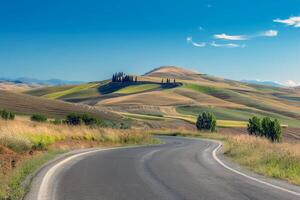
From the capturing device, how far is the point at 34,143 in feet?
71.4

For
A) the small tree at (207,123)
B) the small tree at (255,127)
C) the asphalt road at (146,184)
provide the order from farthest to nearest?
the small tree at (207,123) → the small tree at (255,127) → the asphalt road at (146,184)

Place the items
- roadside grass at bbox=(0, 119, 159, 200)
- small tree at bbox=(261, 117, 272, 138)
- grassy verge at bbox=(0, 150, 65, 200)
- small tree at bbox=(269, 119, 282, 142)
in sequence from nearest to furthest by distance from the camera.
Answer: grassy verge at bbox=(0, 150, 65, 200) → roadside grass at bbox=(0, 119, 159, 200) → small tree at bbox=(269, 119, 282, 142) → small tree at bbox=(261, 117, 272, 138)

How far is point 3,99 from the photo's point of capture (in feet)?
267

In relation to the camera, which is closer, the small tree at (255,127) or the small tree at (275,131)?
the small tree at (275,131)

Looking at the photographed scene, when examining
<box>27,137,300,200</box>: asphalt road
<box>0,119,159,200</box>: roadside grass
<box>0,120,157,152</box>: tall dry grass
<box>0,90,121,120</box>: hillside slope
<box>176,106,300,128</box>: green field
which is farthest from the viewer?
<box>176,106,300,128</box>: green field

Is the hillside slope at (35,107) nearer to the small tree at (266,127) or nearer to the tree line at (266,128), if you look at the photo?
the tree line at (266,128)

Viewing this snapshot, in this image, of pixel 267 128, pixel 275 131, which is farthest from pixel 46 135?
pixel 267 128

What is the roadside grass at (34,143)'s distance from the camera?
41.0 ft

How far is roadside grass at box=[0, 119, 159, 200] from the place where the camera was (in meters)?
12.5

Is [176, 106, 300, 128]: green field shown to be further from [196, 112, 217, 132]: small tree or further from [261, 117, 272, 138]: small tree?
[261, 117, 272, 138]: small tree

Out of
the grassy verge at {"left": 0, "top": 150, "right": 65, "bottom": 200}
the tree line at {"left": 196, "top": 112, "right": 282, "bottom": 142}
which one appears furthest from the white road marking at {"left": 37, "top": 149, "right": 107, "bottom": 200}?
the tree line at {"left": 196, "top": 112, "right": 282, "bottom": 142}

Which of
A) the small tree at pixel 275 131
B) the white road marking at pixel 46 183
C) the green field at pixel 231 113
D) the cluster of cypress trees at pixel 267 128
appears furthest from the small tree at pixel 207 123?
the white road marking at pixel 46 183

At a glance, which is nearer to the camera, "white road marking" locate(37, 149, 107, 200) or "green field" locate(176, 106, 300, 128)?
"white road marking" locate(37, 149, 107, 200)

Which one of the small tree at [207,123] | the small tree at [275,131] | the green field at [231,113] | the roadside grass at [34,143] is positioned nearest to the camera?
the roadside grass at [34,143]
